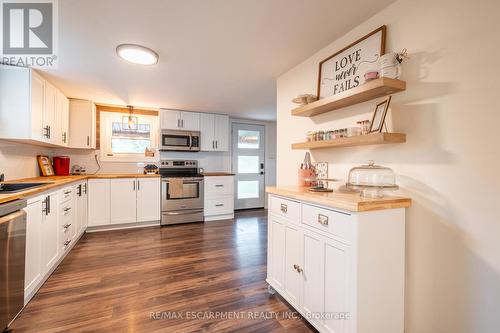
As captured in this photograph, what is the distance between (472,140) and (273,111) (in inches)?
148

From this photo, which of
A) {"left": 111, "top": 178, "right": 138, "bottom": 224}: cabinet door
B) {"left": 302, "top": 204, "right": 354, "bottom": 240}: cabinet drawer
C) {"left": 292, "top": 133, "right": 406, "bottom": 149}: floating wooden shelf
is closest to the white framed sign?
{"left": 292, "top": 133, "right": 406, "bottom": 149}: floating wooden shelf

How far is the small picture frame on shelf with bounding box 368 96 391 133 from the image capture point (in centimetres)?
146

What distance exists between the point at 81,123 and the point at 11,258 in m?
3.05

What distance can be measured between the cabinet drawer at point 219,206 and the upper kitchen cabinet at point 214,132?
1118 millimetres

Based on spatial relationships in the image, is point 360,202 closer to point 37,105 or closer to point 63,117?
point 37,105

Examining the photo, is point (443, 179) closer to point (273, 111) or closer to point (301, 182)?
point (301, 182)

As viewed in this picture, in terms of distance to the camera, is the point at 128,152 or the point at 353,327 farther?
the point at 128,152

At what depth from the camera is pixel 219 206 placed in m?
4.69

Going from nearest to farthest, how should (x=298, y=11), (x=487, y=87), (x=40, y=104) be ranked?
(x=487, y=87) < (x=298, y=11) < (x=40, y=104)

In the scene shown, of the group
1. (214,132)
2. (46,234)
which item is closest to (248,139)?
(214,132)

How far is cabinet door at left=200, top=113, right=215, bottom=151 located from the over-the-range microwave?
12 centimetres

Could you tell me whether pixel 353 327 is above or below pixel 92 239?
above

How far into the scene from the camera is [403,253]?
1371 mm

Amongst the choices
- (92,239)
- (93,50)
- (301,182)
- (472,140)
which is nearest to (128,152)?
(92,239)
